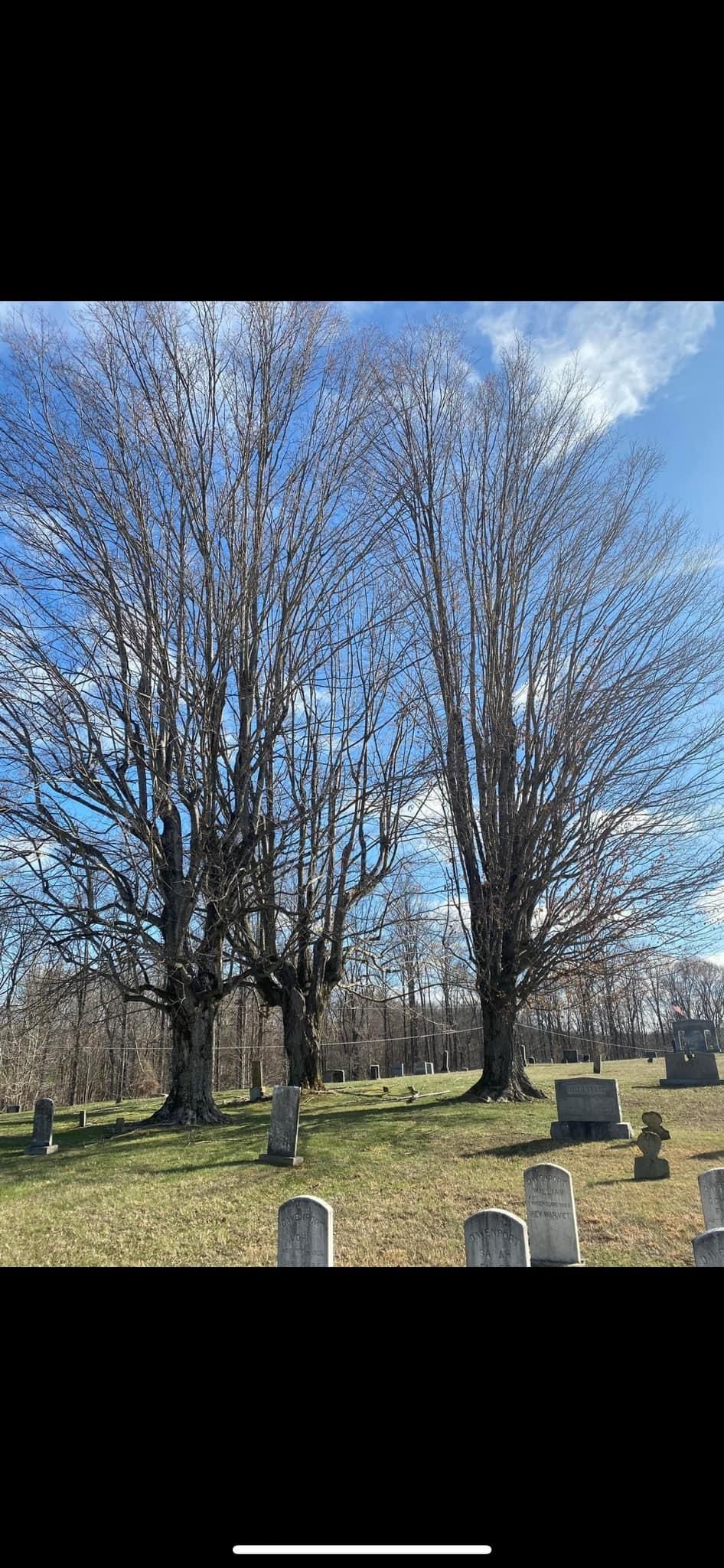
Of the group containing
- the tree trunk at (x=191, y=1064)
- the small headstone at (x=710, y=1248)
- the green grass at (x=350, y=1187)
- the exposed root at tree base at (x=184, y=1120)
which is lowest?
the green grass at (x=350, y=1187)

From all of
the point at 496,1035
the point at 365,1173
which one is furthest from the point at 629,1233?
the point at 496,1035

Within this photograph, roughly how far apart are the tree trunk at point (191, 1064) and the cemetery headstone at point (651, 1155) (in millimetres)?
5261

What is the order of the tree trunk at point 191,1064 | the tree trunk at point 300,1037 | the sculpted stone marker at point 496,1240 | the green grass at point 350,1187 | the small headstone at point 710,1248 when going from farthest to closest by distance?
the tree trunk at point 300,1037 < the tree trunk at point 191,1064 < the green grass at point 350,1187 < the sculpted stone marker at point 496,1240 < the small headstone at point 710,1248

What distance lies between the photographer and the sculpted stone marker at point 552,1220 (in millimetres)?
4234

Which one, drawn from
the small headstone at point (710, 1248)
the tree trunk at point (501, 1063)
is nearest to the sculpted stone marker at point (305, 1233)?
the small headstone at point (710, 1248)

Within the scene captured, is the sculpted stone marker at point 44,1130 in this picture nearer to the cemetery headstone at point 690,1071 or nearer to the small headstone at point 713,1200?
the small headstone at point 713,1200

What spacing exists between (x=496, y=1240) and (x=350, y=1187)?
2975 mm

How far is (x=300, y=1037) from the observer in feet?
37.2

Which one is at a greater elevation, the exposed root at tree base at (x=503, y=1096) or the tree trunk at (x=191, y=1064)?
the tree trunk at (x=191, y=1064)

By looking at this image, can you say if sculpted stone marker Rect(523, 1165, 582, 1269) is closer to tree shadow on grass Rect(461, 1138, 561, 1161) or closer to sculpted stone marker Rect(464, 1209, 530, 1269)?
sculpted stone marker Rect(464, 1209, 530, 1269)

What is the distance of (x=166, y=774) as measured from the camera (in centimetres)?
798
